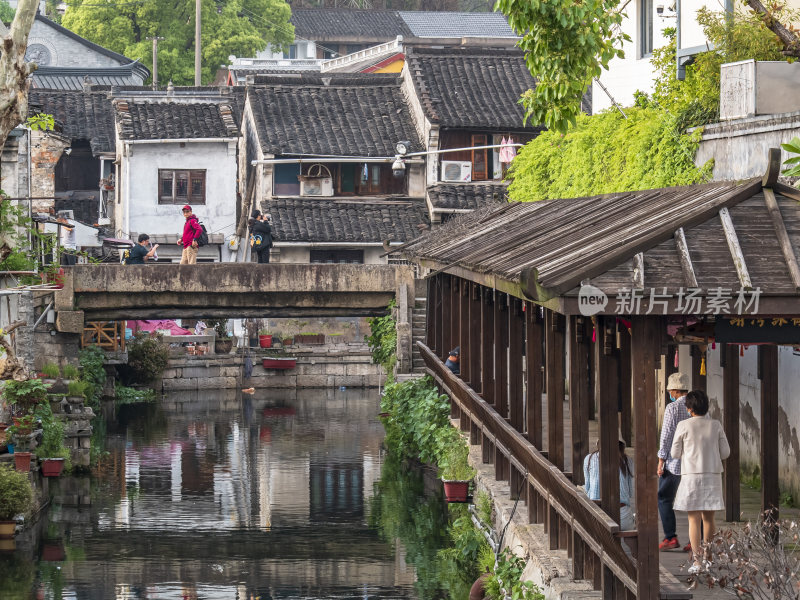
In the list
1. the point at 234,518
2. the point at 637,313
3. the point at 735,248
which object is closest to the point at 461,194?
the point at 234,518

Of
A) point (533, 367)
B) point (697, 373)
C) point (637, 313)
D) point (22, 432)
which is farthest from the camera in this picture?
point (22, 432)

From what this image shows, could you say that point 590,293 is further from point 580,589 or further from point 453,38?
point 453,38

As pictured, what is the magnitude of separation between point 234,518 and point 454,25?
49.8 meters

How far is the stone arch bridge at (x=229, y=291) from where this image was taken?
29922mm

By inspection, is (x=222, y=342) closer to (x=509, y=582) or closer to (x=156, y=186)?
(x=156, y=186)

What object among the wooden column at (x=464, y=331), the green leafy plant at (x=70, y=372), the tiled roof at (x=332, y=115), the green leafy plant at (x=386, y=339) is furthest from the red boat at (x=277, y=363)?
the wooden column at (x=464, y=331)

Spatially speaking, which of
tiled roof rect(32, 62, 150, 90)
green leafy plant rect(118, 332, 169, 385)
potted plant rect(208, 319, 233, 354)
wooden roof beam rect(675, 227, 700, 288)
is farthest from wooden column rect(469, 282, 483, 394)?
tiled roof rect(32, 62, 150, 90)

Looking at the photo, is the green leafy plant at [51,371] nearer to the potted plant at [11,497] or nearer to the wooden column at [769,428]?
the potted plant at [11,497]

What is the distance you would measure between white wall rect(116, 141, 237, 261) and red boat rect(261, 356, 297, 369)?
16.0 ft

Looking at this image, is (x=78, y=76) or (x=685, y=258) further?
(x=78, y=76)

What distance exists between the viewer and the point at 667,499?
487 inches

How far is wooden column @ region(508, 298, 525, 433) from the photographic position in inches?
597

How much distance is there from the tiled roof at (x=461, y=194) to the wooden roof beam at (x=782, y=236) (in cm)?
2984

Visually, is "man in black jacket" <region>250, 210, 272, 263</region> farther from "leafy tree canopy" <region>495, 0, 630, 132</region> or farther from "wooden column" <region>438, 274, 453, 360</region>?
"leafy tree canopy" <region>495, 0, 630, 132</region>
